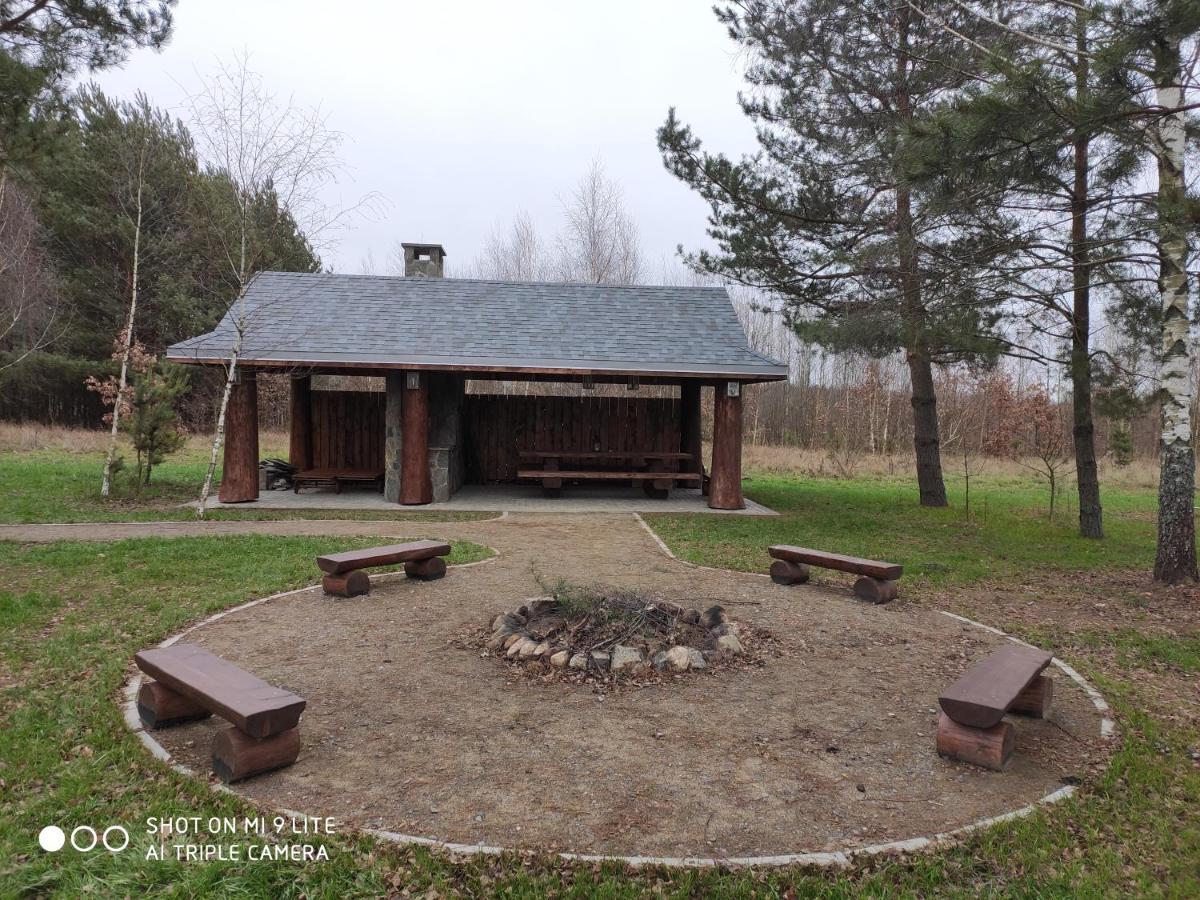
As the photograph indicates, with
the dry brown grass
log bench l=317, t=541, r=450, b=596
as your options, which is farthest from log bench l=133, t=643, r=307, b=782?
the dry brown grass

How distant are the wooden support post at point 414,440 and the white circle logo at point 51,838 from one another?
855cm

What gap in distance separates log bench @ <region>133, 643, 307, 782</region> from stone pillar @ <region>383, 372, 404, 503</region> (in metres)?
7.89

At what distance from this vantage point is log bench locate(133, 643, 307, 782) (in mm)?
2883

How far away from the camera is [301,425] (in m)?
13.3

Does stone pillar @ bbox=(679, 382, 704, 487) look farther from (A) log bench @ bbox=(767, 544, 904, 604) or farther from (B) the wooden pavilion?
(A) log bench @ bbox=(767, 544, 904, 604)

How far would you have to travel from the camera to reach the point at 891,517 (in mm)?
10852

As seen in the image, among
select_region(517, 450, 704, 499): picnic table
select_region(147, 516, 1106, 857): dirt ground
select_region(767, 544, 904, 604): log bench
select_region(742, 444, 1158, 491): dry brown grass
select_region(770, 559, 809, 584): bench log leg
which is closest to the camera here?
select_region(147, 516, 1106, 857): dirt ground

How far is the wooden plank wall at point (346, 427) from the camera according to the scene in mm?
13516

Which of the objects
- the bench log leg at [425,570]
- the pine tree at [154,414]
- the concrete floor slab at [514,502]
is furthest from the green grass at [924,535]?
the pine tree at [154,414]

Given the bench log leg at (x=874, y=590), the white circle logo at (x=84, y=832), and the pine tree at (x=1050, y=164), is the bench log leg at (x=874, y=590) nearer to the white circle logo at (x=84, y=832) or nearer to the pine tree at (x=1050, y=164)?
the pine tree at (x=1050, y=164)

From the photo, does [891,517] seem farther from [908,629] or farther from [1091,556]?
[908,629]

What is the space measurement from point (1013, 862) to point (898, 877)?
46 centimetres

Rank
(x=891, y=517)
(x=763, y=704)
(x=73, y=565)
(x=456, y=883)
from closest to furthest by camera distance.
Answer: (x=456, y=883)
(x=763, y=704)
(x=73, y=565)
(x=891, y=517)

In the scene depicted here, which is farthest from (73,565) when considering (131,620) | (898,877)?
(898,877)
